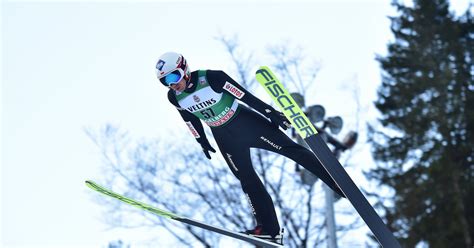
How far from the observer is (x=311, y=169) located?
21.0 ft

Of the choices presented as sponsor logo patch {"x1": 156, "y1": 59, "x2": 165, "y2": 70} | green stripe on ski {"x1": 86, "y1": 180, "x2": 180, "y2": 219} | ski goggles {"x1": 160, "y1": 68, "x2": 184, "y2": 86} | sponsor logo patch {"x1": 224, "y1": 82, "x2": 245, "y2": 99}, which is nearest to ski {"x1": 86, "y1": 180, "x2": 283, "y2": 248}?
green stripe on ski {"x1": 86, "y1": 180, "x2": 180, "y2": 219}

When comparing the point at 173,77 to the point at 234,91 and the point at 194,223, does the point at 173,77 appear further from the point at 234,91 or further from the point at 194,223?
the point at 194,223

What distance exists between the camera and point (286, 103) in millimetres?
6168

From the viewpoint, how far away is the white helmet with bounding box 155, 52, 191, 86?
6.15 m

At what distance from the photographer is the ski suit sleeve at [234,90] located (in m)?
6.19

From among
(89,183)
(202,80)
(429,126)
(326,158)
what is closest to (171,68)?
(202,80)

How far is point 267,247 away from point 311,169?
2.71 feet

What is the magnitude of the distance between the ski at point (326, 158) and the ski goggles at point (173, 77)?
0.64 meters

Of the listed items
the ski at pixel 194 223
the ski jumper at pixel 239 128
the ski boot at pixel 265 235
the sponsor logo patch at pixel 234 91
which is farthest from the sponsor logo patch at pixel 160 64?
→ the ski boot at pixel 265 235

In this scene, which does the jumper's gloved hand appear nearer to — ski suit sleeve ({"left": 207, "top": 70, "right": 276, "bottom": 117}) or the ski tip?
ski suit sleeve ({"left": 207, "top": 70, "right": 276, "bottom": 117})

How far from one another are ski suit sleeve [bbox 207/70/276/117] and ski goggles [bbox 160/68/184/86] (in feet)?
0.85

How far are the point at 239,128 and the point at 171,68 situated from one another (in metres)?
0.83

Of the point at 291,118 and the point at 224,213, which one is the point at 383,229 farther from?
the point at 224,213

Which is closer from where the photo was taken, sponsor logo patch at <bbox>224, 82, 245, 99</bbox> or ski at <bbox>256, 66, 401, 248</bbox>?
ski at <bbox>256, 66, 401, 248</bbox>
